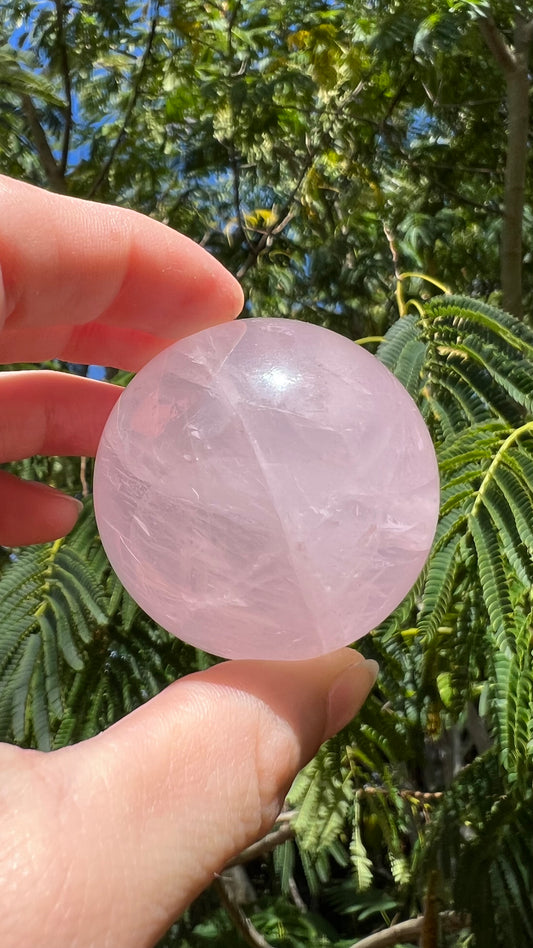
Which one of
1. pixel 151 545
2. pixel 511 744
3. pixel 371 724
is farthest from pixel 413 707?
pixel 151 545

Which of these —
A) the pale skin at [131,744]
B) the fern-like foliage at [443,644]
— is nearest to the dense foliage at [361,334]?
the fern-like foliage at [443,644]

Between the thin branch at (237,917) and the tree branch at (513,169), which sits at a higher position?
the tree branch at (513,169)

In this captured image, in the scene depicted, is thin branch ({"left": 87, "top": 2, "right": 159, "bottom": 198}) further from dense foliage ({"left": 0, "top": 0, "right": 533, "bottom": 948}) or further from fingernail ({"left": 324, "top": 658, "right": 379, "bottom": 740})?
fingernail ({"left": 324, "top": 658, "right": 379, "bottom": 740})

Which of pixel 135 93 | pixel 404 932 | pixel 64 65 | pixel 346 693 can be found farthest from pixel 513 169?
pixel 404 932

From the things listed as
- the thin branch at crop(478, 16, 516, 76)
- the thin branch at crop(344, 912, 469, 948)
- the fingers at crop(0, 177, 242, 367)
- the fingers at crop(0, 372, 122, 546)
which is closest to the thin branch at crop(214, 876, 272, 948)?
the thin branch at crop(344, 912, 469, 948)

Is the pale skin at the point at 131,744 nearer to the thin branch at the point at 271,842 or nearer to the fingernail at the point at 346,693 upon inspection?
the fingernail at the point at 346,693

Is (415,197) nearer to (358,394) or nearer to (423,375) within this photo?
(423,375)
